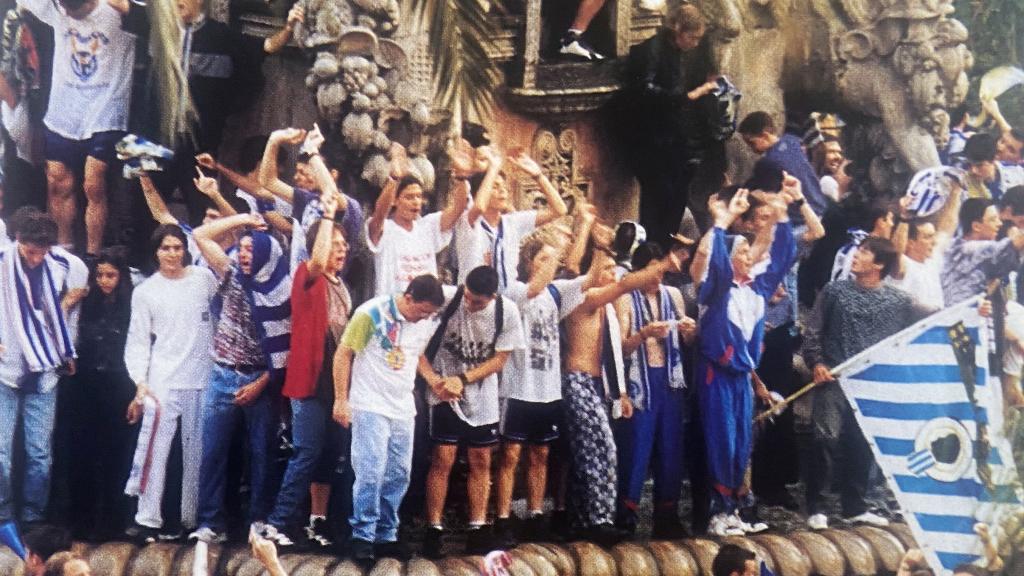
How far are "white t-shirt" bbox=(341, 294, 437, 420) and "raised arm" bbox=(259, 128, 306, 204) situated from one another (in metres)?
0.86

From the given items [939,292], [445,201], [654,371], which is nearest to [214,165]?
[445,201]

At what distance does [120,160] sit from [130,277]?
74 centimetres

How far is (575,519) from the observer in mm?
8375

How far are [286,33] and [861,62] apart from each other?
377 centimetres

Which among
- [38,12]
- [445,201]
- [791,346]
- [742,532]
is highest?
[38,12]

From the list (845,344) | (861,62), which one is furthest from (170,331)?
(861,62)

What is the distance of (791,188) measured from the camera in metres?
8.65

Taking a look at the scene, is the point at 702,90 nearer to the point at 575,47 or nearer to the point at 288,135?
the point at 575,47

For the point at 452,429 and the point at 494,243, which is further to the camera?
the point at 494,243

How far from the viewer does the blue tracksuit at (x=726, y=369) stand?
27.9 feet

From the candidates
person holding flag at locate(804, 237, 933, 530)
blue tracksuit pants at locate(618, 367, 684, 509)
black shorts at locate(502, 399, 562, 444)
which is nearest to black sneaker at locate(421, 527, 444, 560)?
black shorts at locate(502, 399, 562, 444)

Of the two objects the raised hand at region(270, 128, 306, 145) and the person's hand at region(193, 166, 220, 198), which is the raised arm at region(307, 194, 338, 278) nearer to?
the raised hand at region(270, 128, 306, 145)

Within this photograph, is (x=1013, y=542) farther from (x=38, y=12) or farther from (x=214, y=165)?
(x=38, y=12)

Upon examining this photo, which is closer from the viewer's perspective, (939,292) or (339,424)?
(339,424)
